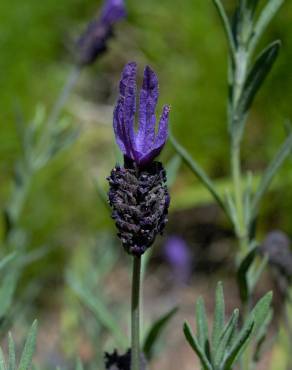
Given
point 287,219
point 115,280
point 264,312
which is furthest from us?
point 115,280

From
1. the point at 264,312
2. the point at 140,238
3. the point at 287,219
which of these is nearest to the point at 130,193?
the point at 140,238

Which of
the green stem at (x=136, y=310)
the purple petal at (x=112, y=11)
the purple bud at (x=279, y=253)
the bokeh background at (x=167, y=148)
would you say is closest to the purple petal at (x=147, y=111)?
the green stem at (x=136, y=310)

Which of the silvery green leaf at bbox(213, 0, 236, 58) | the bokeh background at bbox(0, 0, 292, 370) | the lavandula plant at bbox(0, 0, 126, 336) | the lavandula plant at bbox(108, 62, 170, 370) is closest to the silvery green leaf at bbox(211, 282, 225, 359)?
the lavandula plant at bbox(108, 62, 170, 370)

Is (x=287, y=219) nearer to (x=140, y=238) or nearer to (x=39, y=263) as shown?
(x=39, y=263)

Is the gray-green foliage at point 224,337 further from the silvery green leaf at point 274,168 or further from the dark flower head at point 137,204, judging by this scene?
the silvery green leaf at point 274,168

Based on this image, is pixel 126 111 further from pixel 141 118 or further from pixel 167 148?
pixel 167 148

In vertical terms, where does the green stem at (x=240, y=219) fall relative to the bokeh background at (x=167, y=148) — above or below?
above

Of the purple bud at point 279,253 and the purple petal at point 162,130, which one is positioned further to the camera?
the purple bud at point 279,253
